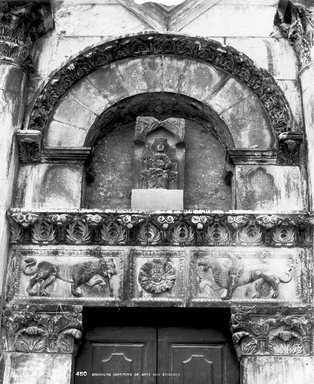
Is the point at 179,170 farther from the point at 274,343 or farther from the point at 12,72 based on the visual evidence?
the point at 274,343

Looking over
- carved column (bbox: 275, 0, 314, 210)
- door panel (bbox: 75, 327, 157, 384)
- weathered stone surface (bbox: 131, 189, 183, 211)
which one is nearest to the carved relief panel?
weathered stone surface (bbox: 131, 189, 183, 211)

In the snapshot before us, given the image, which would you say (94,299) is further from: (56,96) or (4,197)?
(56,96)

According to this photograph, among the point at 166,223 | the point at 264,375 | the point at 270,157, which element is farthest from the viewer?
the point at 270,157

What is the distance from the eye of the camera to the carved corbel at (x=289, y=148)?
9.03 meters

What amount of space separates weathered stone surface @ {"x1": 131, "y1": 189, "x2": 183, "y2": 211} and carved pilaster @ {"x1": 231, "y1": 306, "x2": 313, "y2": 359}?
1.54 meters

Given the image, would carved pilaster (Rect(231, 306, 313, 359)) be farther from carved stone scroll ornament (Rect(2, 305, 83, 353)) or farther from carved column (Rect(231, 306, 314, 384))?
carved stone scroll ornament (Rect(2, 305, 83, 353))

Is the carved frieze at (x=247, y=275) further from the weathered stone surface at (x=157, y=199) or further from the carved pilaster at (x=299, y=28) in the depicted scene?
the carved pilaster at (x=299, y=28)

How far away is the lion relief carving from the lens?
27.6 ft

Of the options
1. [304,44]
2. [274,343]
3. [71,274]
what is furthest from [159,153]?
[274,343]

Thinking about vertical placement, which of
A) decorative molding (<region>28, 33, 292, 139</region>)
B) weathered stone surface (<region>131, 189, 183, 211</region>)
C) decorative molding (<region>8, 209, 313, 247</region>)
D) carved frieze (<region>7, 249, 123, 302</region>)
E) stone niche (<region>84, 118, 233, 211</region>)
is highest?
decorative molding (<region>28, 33, 292, 139</region>)

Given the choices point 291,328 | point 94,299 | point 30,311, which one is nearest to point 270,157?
point 291,328

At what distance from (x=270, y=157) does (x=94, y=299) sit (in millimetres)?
2787

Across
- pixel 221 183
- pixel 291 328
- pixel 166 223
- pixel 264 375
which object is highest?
pixel 221 183

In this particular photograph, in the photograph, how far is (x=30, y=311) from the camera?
830 cm
